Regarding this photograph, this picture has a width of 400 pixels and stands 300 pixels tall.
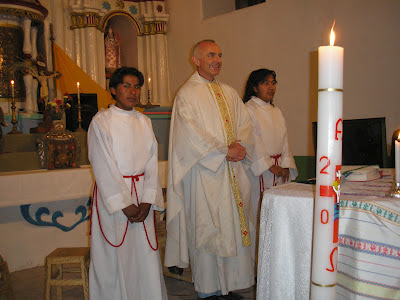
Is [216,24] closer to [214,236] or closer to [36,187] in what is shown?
[36,187]

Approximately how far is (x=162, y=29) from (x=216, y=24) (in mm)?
1628

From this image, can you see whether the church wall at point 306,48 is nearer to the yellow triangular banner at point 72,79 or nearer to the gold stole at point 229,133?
the yellow triangular banner at point 72,79

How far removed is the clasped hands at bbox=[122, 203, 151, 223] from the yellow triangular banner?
4.95 meters

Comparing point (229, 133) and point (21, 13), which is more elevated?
point (21, 13)

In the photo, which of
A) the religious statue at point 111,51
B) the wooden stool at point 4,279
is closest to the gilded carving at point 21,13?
the religious statue at point 111,51

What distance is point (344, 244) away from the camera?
52.7 inches

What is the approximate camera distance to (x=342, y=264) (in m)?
1.35

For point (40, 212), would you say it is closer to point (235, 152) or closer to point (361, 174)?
point (235, 152)

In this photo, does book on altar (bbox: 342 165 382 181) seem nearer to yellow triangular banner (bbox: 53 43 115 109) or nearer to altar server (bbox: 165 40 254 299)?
altar server (bbox: 165 40 254 299)

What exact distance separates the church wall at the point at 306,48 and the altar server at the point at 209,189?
9.53 feet

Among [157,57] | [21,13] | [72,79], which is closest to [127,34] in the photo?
[157,57]

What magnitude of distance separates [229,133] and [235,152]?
24 cm

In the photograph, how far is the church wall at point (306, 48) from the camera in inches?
198

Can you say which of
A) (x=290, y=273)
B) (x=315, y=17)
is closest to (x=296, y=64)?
(x=315, y=17)
